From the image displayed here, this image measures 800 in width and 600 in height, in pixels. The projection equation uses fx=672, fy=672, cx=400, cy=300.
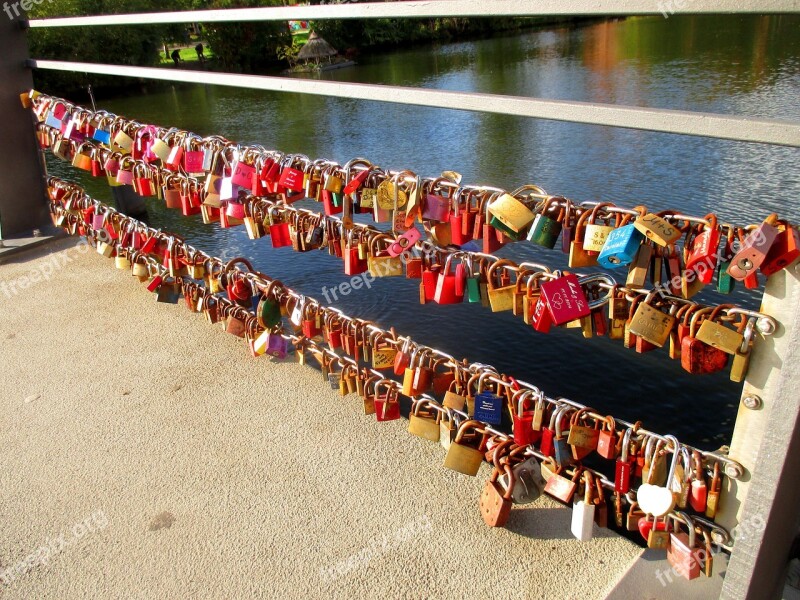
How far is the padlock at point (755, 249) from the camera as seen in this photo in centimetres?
124

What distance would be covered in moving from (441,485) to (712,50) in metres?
10.6

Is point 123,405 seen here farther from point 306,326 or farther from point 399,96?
point 399,96

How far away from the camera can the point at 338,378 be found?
264 cm

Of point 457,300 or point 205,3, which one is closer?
point 457,300

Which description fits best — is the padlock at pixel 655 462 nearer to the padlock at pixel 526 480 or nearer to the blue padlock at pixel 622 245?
the padlock at pixel 526 480

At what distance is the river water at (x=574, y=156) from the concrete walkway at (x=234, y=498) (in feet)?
1.19

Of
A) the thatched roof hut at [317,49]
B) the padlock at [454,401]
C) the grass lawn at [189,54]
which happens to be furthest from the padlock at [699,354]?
the grass lawn at [189,54]

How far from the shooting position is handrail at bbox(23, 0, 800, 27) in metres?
1.09

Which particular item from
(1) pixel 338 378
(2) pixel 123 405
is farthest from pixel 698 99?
(2) pixel 123 405

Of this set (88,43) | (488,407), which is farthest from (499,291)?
(88,43)

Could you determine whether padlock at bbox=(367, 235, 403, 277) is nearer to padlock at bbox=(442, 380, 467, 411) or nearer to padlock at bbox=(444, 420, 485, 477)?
padlock at bbox=(442, 380, 467, 411)

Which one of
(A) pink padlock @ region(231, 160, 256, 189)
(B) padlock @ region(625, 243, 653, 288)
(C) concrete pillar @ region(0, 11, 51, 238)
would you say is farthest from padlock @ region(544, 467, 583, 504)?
(C) concrete pillar @ region(0, 11, 51, 238)

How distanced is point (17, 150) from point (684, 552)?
4.76m

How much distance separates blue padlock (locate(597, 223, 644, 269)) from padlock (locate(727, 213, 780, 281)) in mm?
235
